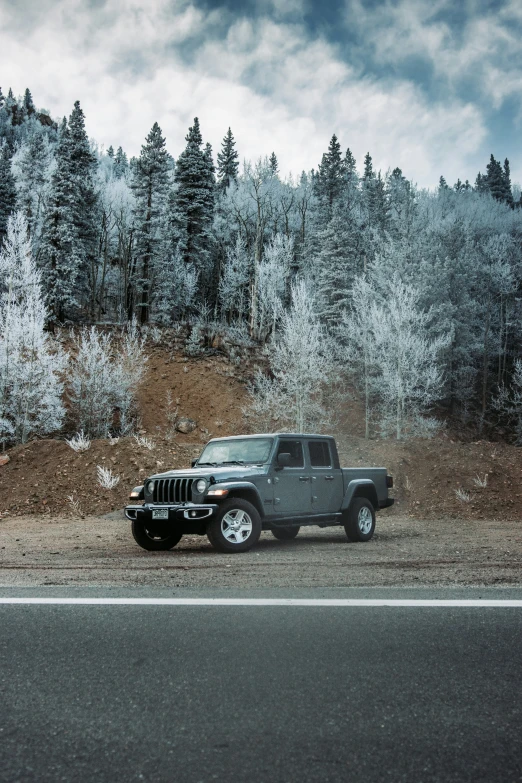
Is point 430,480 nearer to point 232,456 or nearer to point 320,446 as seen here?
point 320,446

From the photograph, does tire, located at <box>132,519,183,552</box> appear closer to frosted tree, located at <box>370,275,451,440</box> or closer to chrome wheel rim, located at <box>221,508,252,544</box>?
chrome wheel rim, located at <box>221,508,252,544</box>

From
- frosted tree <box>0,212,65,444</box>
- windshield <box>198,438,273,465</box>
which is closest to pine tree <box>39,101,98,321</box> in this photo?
frosted tree <box>0,212,65,444</box>

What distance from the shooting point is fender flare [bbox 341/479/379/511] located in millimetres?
12555

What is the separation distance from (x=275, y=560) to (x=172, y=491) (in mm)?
2283

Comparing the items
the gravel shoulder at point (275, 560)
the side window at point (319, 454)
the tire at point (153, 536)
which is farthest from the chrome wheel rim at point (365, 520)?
the tire at point (153, 536)

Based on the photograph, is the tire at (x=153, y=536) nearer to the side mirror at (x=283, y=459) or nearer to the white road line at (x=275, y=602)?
the side mirror at (x=283, y=459)

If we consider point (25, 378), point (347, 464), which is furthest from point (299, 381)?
point (25, 378)

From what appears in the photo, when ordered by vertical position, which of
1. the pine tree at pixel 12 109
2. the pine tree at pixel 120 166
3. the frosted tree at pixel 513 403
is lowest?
the frosted tree at pixel 513 403

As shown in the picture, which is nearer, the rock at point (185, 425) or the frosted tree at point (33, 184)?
the rock at point (185, 425)

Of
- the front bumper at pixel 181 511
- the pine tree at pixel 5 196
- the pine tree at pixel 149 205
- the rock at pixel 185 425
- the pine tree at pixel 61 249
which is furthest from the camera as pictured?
the pine tree at pixel 5 196

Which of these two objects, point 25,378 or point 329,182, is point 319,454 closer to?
point 25,378

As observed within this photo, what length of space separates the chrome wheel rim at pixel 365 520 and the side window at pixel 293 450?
1.84m

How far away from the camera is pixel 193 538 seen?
13906 mm

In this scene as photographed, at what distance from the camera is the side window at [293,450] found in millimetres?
11852
